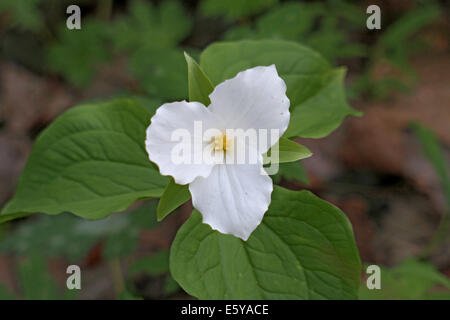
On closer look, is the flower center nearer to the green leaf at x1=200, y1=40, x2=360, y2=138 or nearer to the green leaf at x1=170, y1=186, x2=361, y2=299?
the green leaf at x1=170, y1=186, x2=361, y2=299

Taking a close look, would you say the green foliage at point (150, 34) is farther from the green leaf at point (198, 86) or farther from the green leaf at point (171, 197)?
the green leaf at point (171, 197)

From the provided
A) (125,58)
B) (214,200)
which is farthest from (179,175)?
(125,58)

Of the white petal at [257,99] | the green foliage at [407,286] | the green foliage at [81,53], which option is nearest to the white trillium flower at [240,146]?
the white petal at [257,99]

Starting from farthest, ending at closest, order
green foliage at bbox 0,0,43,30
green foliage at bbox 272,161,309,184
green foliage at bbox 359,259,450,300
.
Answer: green foliage at bbox 0,0,43,30, green foliage at bbox 359,259,450,300, green foliage at bbox 272,161,309,184

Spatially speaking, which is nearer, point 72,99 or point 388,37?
point 388,37

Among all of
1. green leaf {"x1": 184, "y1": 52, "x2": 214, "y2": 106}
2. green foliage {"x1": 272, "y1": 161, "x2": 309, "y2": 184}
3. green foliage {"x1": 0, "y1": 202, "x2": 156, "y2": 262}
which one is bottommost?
green foliage {"x1": 0, "y1": 202, "x2": 156, "y2": 262}

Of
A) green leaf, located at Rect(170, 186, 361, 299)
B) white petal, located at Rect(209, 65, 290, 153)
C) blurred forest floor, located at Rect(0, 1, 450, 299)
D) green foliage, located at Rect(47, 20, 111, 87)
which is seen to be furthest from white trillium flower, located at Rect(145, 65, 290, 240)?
green foliage, located at Rect(47, 20, 111, 87)

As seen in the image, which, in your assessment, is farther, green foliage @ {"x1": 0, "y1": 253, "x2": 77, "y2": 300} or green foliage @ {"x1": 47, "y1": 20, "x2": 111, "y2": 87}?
green foliage @ {"x1": 47, "y1": 20, "x2": 111, "y2": 87}
